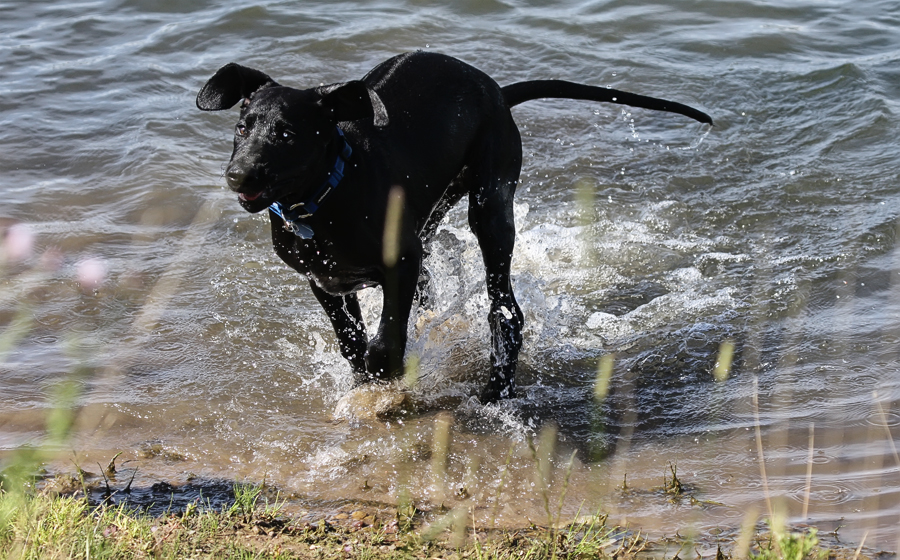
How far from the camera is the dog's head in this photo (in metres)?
3.28

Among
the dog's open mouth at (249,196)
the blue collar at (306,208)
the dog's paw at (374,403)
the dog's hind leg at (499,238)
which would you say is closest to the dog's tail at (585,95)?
the dog's hind leg at (499,238)

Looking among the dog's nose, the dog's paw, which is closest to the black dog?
the dog's nose

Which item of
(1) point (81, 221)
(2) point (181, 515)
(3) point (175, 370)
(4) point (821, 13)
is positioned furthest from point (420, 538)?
(4) point (821, 13)

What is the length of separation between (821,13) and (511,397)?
7825 mm

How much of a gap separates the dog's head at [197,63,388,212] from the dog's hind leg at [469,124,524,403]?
0.96 meters

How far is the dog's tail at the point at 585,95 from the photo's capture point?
15.0ft

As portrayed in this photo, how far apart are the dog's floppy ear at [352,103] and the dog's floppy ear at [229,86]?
0.35 metres

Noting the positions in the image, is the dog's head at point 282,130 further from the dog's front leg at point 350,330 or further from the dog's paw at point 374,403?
the dog's paw at point 374,403

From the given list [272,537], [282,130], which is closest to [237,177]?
[282,130]

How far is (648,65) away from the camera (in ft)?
29.5

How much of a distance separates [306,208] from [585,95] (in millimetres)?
1733

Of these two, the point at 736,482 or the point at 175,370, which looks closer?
the point at 736,482

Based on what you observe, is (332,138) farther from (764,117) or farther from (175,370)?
(764,117)

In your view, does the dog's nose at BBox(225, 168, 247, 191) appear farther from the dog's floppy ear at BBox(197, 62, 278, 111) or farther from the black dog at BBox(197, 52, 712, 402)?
the dog's floppy ear at BBox(197, 62, 278, 111)
